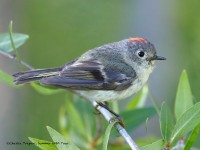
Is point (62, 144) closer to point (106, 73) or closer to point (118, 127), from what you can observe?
point (118, 127)

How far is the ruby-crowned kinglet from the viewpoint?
292 cm

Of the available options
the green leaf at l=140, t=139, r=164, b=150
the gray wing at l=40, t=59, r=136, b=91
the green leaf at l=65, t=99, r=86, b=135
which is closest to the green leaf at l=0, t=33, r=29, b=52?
the gray wing at l=40, t=59, r=136, b=91

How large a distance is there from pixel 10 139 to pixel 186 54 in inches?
81.5

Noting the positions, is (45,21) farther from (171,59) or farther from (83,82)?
(83,82)

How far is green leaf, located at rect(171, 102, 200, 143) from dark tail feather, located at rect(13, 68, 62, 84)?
38.9 inches

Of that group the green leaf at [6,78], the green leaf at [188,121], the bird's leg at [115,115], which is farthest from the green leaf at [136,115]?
the green leaf at [6,78]

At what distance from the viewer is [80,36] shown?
596 cm

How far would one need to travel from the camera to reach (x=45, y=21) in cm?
642

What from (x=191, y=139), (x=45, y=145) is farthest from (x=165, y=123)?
(x=45, y=145)

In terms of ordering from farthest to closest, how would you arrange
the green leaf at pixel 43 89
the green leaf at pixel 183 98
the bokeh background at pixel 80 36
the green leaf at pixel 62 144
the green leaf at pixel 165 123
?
1. the bokeh background at pixel 80 36
2. the green leaf at pixel 43 89
3. the green leaf at pixel 183 98
4. the green leaf at pixel 165 123
5. the green leaf at pixel 62 144

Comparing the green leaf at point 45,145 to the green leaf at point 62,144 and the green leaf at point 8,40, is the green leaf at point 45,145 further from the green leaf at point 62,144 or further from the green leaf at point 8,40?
the green leaf at point 8,40

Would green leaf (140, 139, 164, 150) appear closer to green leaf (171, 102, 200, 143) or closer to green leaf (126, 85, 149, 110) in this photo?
green leaf (171, 102, 200, 143)

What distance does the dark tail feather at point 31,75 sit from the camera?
9.13 feet

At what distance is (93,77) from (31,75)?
0.43 m
